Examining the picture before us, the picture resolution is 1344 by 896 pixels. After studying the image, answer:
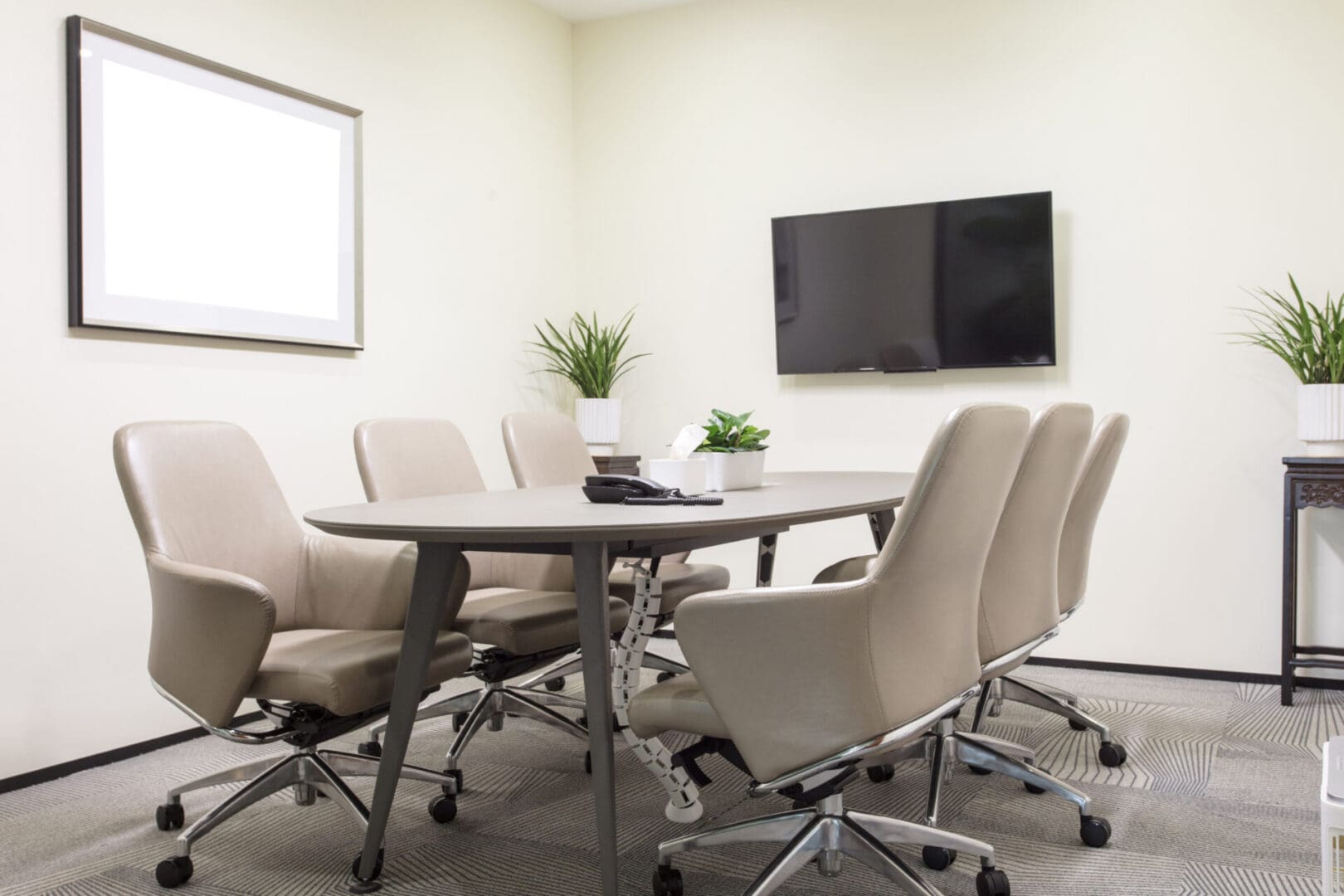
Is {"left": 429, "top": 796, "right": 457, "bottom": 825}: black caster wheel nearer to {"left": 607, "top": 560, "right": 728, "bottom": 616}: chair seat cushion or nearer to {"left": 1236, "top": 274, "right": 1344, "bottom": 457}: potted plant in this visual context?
{"left": 607, "top": 560, "right": 728, "bottom": 616}: chair seat cushion

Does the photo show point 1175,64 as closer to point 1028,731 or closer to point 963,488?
point 1028,731

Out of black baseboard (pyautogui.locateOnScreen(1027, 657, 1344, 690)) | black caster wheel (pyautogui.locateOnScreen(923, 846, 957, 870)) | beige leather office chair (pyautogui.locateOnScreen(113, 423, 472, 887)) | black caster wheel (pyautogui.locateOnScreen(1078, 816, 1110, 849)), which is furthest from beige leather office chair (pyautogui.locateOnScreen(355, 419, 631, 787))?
black baseboard (pyautogui.locateOnScreen(1027, 657, 1344, 690))

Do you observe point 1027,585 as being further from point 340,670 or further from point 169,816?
point 169,816

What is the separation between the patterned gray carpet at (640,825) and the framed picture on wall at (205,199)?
60.8 inches

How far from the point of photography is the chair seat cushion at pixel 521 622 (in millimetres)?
3094

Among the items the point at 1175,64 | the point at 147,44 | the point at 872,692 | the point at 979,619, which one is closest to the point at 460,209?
the point at 147,44

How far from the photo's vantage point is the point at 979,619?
94.9 inches

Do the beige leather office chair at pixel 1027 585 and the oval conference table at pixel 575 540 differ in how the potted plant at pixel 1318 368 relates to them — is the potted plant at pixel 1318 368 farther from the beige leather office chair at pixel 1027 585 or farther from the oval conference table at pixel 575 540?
the oval conference table at pixel 575 540

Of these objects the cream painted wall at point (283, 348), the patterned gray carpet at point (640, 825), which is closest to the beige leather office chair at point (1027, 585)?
the patterned gray carpet at point (640, 825)

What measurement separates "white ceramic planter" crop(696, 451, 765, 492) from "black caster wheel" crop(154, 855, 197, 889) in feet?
5.03

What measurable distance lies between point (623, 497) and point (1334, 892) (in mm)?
1593

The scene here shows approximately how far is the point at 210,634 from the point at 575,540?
0.98m

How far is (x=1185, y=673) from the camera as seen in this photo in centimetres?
457

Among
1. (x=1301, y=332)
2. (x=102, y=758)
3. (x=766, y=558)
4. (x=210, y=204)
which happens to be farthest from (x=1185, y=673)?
(x=210, y=204)
